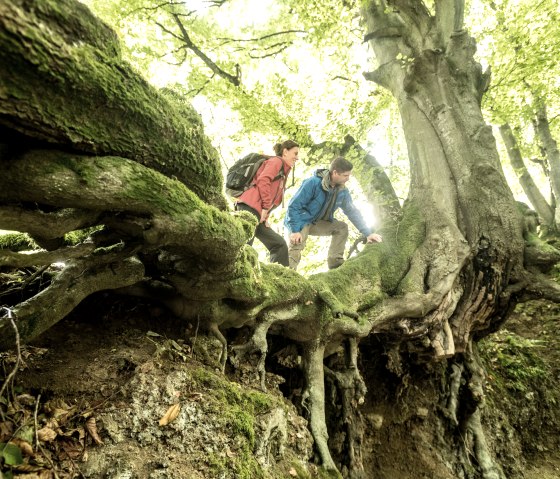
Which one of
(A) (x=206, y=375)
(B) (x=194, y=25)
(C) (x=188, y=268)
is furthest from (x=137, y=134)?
(B) (x=194, y=25)

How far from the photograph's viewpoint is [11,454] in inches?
65.6

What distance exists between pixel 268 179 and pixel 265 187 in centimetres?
11

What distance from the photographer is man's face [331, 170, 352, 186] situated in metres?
5.01

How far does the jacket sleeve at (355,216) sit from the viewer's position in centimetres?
569

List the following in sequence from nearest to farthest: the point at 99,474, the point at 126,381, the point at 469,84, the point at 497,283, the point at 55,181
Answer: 1. the point at 55,181
2. the point at 99,474
3. the point at 126,381
4. the point at 497,283
5. the point at 469,84

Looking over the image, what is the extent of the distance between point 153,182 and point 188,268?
0.94m

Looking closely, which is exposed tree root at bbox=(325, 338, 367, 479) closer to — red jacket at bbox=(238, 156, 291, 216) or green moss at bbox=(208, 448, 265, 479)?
green moss at bbox=(208, 448, 265, 479)

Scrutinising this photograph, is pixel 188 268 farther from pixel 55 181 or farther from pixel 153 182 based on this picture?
pixel 55 181

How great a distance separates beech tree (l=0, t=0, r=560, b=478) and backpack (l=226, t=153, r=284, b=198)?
1324 mm

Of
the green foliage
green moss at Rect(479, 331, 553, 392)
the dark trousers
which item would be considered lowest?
green moss at Rect(479, 331, 553, 392)

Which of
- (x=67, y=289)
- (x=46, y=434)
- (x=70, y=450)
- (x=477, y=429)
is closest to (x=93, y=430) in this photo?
(x=70, y=450)

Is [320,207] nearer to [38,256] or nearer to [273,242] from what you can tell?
[273,242]

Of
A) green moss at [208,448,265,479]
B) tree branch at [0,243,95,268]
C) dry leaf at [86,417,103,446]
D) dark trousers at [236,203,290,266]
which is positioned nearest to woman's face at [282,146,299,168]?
dark trousers at [236,203,290,266]

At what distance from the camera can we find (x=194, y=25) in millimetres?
8320
